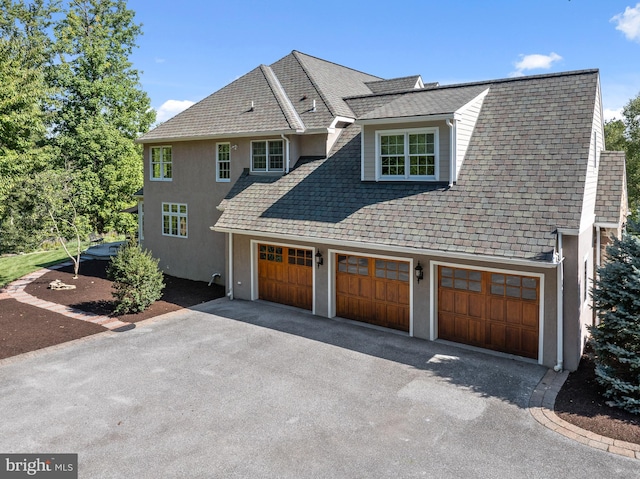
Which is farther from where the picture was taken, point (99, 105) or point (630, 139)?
point (630, 139)

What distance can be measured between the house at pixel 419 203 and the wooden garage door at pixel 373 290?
42mm

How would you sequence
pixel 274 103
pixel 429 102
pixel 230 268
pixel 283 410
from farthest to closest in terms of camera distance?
pixel 274 103
pixel 230 268
pixel 429 102
pixel 283 410

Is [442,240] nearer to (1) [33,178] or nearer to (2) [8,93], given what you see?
(2) [8,93]

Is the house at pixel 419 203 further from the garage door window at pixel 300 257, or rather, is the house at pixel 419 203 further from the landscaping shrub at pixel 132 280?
the landscaping shrub at pixel 132 280

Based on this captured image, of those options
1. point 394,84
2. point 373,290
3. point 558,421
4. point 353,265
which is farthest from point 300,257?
point 394,84

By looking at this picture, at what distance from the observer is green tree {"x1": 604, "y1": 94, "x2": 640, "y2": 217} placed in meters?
32.1

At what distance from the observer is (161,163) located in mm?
19812

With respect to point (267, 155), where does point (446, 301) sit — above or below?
below

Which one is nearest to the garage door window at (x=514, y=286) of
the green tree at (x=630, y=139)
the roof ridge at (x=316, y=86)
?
the roof ridge at (x=316, y=86)

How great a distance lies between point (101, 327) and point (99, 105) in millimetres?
22226

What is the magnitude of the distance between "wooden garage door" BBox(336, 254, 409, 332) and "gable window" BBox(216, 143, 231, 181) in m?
6.81

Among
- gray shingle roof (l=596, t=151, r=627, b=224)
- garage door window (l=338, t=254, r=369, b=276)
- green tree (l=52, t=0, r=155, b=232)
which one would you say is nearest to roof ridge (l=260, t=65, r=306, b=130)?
garage door window (l=338, t=254, r=369, b=276)

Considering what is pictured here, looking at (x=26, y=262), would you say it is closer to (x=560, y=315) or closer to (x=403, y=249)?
(x=403, y=249)

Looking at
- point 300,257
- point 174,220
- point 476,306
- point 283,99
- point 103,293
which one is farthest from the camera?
point 174,220
